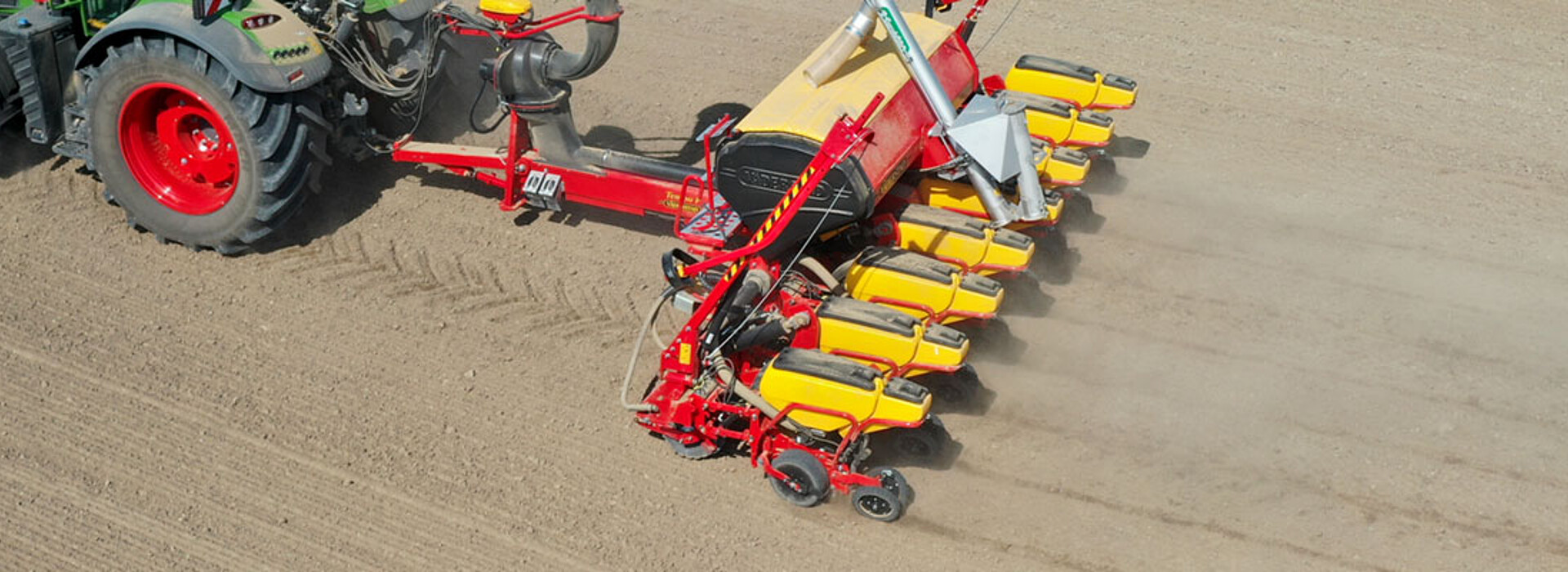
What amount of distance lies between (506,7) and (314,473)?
2293 millimetres

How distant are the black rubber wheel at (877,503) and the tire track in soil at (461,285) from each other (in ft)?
5.73

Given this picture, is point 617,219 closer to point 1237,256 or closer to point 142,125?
point 142,125

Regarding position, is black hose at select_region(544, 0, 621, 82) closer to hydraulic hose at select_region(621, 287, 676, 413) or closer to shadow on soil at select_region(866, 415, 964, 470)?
hydraulic hose at select_region(621, 287, 676, 413)

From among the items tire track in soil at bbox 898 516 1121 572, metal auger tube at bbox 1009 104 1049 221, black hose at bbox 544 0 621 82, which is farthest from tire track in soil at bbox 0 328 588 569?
metal auger tube at bbox 1009 104 1049 221

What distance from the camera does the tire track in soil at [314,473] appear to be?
5.73 meters

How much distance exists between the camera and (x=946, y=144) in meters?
6.93

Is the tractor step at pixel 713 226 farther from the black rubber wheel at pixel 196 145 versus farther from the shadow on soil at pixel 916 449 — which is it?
the black rubber wheel at pixel 196 145

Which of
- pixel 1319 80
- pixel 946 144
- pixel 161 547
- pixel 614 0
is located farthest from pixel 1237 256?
pixel 161 547

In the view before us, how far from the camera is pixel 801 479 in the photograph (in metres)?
5.77

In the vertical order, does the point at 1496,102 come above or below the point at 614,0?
below

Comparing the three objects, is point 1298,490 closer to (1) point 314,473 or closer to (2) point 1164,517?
(2) point 1164,517

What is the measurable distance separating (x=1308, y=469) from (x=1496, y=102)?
181 inches

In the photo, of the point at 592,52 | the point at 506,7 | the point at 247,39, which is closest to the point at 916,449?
the point at 592,52

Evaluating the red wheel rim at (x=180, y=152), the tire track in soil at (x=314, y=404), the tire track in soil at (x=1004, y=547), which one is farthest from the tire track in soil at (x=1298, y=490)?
the red wheel rim at (x=180, y=152)
